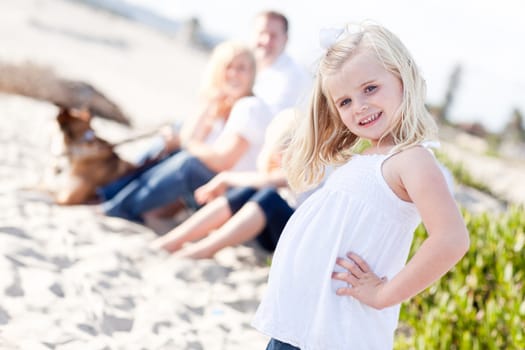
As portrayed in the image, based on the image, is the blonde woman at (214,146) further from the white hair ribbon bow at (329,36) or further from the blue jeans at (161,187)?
the white hair ribbon bow at (329,36)

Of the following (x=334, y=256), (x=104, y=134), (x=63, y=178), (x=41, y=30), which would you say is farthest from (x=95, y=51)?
(x=334, y=256)

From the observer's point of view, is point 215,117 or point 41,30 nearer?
point 215,117

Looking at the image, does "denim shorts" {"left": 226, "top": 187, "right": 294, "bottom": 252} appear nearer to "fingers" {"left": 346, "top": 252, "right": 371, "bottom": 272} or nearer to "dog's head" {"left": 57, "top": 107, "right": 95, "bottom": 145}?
"dog's head" {"left": 57, "top": 107, "right": 95, "bottom": 145}

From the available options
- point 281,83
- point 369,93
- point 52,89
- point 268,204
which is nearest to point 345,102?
point 369,93

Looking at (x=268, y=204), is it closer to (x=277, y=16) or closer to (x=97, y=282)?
(x=97, y=282)

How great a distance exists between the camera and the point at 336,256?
5.87ft

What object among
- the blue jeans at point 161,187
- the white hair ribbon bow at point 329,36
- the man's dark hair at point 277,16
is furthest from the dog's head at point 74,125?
the white hair ribbon bow at point 329,36

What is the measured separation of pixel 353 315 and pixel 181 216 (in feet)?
10.1

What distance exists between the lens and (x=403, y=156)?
172 centimetres

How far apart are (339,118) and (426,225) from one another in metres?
0.51

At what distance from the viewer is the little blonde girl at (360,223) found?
1.75m

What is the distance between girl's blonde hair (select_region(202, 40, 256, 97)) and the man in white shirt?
0.50m

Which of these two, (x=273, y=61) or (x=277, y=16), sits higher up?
(x=277, y=16)

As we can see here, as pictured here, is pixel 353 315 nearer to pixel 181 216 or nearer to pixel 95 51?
pixel 181 216
